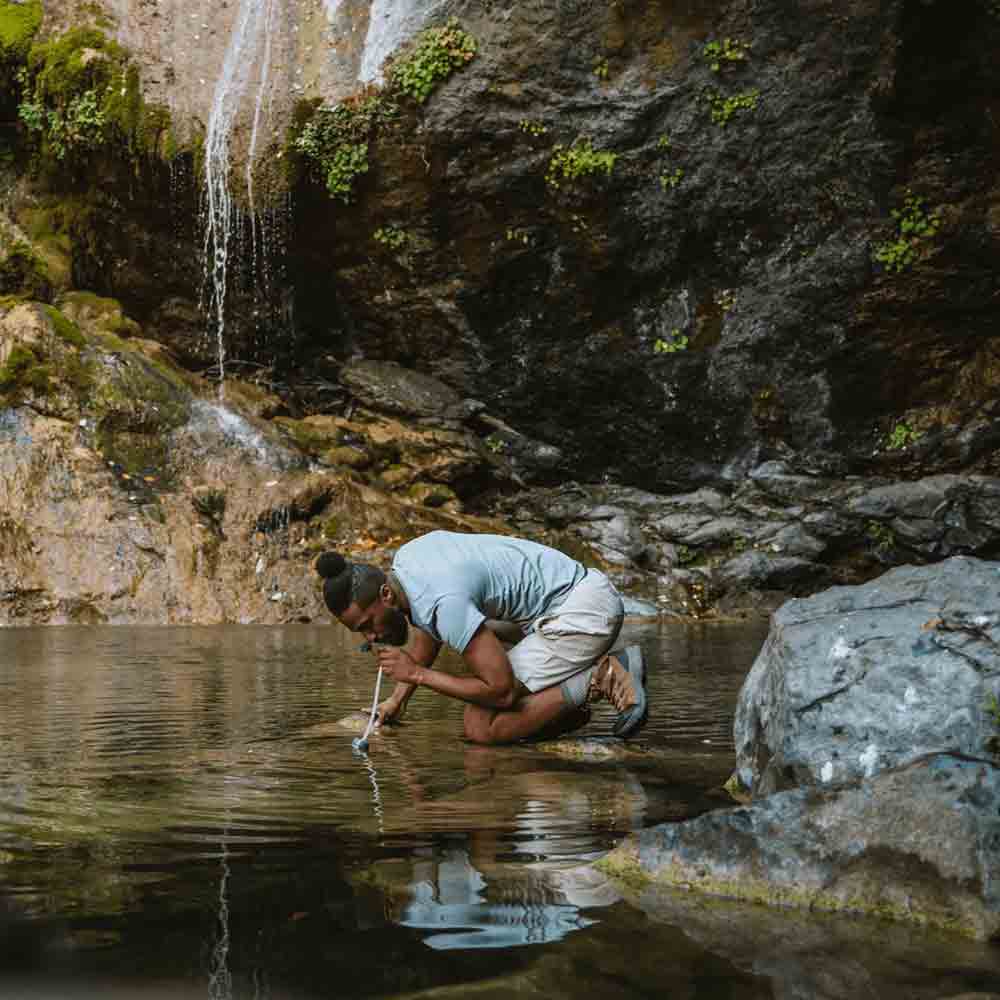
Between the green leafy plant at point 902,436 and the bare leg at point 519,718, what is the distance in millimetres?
12564

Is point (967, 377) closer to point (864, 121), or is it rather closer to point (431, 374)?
point (864, 121)

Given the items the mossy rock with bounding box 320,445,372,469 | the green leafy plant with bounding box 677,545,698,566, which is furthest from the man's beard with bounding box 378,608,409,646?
the green leafy plant with bounding box 677,545,698,566

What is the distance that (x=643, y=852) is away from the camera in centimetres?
246

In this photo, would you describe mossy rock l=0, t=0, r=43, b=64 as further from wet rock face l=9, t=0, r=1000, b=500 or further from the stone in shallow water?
the stone in shallow water

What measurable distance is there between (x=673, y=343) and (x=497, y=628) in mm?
12250

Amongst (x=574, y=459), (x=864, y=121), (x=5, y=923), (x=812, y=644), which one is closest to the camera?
(x=5, y=923)

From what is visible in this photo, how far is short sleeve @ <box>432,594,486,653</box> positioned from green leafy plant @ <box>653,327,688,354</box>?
1283 centimetres

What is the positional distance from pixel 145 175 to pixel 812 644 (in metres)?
15.2

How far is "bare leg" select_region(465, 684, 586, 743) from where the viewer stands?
461 cm

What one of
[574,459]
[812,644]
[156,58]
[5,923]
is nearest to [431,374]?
[574,459]

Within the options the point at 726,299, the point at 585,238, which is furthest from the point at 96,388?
the point at 726,299

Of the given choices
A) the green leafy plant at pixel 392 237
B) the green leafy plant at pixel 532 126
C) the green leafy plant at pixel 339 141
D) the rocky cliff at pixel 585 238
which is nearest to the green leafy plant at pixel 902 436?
the rocky cliff at pixel 585 238

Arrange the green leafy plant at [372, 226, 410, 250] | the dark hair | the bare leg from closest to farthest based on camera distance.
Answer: the dark hair < the bare leg < the green leafy plant at [372, 226, 410, 250]

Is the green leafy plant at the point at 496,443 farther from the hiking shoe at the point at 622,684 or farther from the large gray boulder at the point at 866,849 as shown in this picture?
the large gray boulder at the point at 866,849
